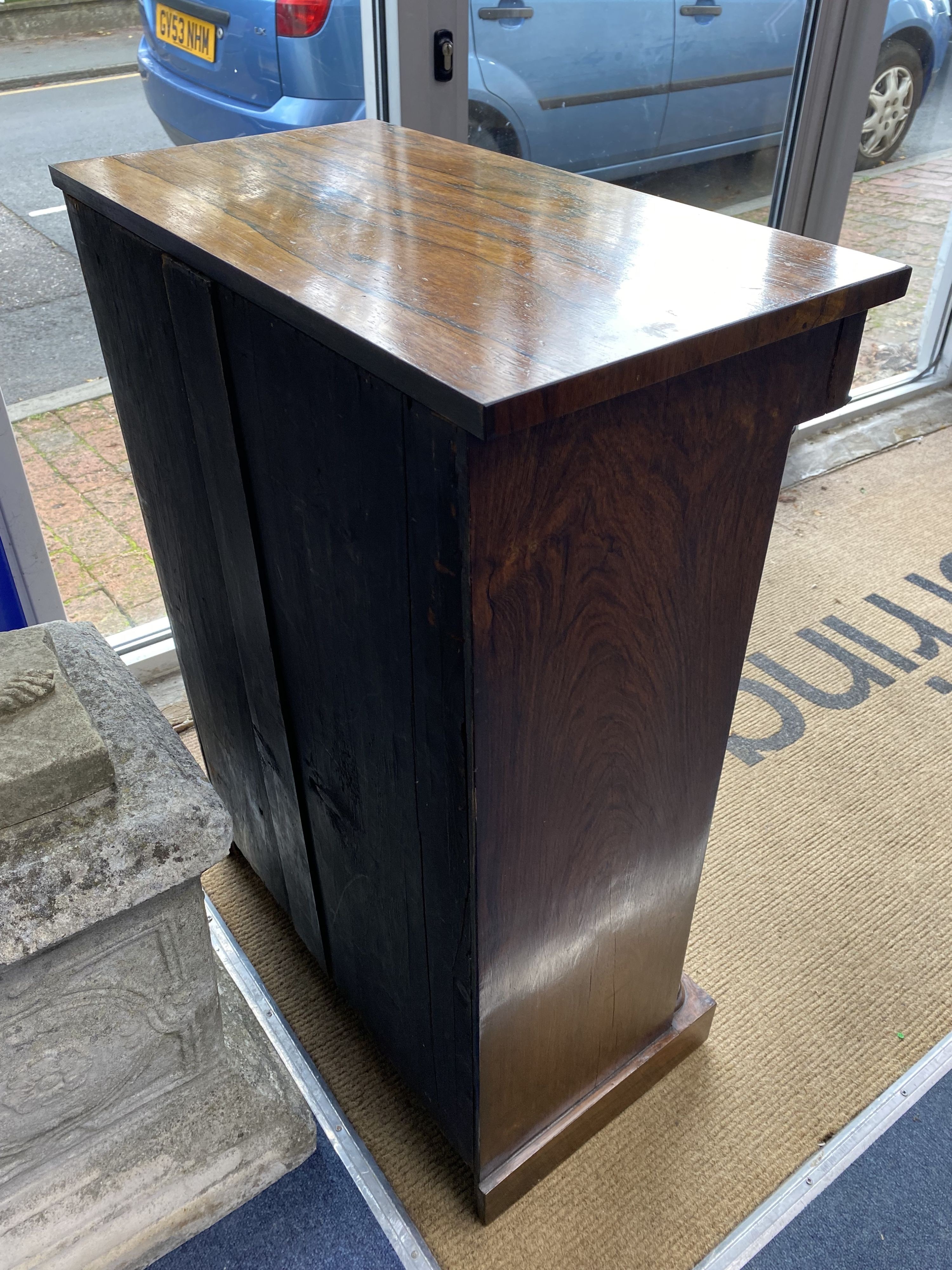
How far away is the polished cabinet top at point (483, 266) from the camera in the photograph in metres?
0.69

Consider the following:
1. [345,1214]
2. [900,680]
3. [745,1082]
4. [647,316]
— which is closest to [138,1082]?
[345,1214]

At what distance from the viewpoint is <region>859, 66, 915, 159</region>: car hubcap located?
264cm

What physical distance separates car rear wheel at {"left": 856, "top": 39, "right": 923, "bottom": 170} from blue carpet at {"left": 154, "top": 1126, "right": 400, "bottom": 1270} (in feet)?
8.78

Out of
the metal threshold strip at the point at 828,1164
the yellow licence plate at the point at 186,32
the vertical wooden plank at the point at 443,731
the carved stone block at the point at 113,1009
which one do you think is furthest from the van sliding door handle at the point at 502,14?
the metal threshold strip at the point at 828,1164

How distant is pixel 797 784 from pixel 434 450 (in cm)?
146

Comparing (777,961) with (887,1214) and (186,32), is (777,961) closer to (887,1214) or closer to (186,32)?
(887,1214)

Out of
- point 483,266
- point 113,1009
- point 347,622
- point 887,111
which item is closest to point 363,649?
point 347,622

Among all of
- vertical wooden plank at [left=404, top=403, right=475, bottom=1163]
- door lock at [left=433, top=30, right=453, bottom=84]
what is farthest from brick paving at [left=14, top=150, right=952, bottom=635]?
vertical wooden plank at [left=404, top=403, right=475, bottom=1163]

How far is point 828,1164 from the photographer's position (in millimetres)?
1329

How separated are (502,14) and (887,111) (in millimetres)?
1434

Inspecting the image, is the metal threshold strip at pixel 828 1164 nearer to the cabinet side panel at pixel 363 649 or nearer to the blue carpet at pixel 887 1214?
the blue carpet at pixel 887 1214

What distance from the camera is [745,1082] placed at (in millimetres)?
1438

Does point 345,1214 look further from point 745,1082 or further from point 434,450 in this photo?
point 434,450

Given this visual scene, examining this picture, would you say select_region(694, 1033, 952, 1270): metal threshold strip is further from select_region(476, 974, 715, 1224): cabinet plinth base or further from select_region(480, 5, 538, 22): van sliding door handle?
select_region(480, 5, 538, 22): van sliding door handle
